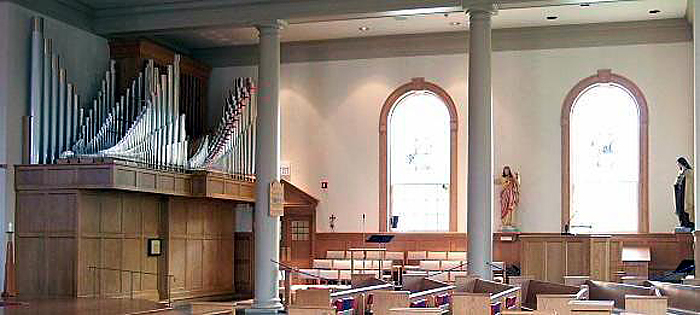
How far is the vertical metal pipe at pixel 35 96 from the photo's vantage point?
14.9 m

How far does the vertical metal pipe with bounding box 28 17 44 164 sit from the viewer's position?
14.9m

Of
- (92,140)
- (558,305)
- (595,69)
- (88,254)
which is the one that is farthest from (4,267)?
(595,69)

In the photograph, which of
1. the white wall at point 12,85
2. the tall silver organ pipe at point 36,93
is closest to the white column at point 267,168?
the white wall at point 12,85

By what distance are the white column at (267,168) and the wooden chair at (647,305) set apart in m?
7.78

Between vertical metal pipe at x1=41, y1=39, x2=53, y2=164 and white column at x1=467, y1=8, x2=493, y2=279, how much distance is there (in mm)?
6234

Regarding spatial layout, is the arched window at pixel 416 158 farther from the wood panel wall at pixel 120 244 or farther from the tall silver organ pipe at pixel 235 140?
the wood panel wall at pixel 120 244

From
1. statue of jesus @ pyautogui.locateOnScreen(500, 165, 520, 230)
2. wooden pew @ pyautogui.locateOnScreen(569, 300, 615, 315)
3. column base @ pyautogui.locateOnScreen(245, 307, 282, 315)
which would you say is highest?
statue of jesus @ pyautogui.locateOnScreen(500, 165, 520, 230)

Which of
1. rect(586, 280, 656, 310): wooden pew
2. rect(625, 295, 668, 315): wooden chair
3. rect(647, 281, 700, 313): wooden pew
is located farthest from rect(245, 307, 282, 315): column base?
rect(625, 295, 668, 315): wooden chair

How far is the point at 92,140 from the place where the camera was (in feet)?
51.3

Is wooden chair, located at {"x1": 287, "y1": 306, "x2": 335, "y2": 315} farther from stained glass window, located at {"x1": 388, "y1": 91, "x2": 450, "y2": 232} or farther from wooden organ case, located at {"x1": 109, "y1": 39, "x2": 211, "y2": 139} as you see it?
stained glass window, located at {"x1": 388, "y1": 91, "x2": 450, "y2": 232}

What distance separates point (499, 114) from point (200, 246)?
5.89m

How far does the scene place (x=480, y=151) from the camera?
14.8 metres

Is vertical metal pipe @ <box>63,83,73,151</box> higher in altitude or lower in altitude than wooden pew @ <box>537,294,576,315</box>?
higher

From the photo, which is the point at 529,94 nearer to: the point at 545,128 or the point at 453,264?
the point at 545,128
